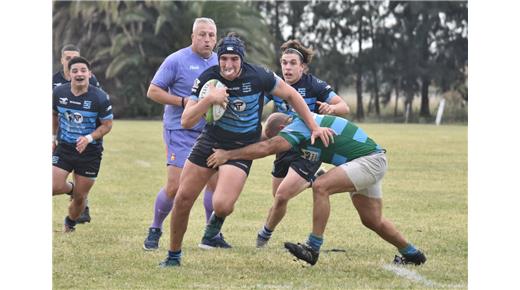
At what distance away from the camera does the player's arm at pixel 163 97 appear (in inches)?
324

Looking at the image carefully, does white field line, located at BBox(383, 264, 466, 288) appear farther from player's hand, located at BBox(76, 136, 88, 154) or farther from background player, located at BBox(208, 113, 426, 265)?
player's hand, located at BBox(76, 136, 88, 154)

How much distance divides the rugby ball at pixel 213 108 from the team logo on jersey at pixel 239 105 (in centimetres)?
10

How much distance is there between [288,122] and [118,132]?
73.2ft

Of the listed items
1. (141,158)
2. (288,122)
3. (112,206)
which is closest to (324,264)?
(288,122)

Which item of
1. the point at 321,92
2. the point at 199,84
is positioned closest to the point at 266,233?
the point at 321,92

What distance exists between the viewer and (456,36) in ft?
137

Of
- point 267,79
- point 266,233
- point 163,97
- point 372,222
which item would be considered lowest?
point 266,233

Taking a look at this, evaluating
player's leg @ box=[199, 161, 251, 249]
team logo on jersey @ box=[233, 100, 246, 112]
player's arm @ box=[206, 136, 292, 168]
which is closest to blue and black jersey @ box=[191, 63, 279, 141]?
team logo on jersey @ box=[233, 100, 246, 112]

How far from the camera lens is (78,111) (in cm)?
905

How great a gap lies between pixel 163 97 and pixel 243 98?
1540mm

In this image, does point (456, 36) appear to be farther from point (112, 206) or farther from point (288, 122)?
point (288, 122)

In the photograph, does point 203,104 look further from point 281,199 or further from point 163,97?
point 281,199

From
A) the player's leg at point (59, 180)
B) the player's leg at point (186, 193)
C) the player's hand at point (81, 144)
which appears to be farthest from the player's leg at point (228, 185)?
the player's leg at point (59, 180)

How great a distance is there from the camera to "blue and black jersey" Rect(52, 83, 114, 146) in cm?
904
